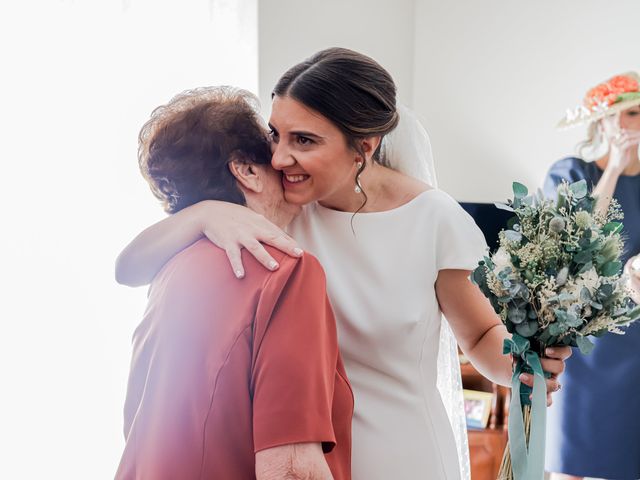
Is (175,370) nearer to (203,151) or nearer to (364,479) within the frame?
(203,151)

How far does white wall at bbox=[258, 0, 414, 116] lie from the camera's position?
9.27 ft

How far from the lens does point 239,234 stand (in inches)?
39.4

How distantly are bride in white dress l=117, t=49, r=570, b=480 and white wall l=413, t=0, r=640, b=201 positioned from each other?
7.97 ft

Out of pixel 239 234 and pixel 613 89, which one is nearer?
pixel 239 234

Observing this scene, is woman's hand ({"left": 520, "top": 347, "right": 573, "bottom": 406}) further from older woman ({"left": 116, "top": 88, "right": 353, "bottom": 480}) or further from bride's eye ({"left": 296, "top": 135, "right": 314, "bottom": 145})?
bride's eye ({"left": 296, "top": 135, "right": 314, "bottom": 145})

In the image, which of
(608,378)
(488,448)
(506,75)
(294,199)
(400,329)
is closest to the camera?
(294,199)

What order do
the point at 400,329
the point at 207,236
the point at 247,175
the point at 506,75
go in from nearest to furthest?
the point at 207,236, the point at 247,175, the point at 400,329, the point at 506,75

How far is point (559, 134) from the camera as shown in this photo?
3.77m

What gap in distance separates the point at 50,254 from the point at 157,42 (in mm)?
736

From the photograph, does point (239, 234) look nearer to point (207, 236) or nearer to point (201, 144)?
point (207, 236)

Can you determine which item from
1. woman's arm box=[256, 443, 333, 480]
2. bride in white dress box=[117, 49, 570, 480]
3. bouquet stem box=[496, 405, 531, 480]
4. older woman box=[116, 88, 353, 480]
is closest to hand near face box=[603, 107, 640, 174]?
bride in white dress box=[117, 49, 570, 480]

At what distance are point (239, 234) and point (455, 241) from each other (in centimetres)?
61

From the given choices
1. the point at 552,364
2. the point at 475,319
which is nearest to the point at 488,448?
the point at 475,319

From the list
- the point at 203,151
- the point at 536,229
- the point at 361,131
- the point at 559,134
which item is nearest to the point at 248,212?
the point at 203,151
